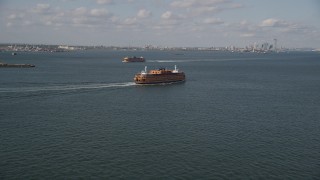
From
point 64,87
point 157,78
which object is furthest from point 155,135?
point 157,78

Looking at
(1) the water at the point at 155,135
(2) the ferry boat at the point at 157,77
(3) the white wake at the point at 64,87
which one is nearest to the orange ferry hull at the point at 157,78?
(2) the ferry boat at the point at 157,77

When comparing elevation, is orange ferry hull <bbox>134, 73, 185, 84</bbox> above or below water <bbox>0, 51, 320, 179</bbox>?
above

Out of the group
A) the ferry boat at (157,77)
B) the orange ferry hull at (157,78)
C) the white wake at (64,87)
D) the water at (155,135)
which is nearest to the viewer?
the water at (155,135)

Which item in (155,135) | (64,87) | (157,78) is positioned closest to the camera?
(155,135)

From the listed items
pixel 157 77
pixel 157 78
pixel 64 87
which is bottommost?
pixel 64 87

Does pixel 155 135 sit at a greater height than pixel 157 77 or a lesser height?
lesser

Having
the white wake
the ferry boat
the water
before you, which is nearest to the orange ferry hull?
the ferry boat

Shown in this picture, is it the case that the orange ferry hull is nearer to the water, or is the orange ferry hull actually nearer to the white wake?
the white wake

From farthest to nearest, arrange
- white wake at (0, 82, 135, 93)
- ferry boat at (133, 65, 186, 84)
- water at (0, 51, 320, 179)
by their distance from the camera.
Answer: ferry boat at (133, 65, 186, 84) → white wake at (0, 82, 135, 93) → water at (0, 51, 320, 179)

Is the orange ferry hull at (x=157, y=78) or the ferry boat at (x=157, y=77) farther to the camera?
the ferry boat at (x=157, y=77)

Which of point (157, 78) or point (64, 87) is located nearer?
point (64, 87)

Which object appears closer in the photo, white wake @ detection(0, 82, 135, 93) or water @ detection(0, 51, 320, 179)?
water @ detection(0, 51, 320, 179)

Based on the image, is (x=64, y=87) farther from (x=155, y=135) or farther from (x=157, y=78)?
(x=155, y=135)

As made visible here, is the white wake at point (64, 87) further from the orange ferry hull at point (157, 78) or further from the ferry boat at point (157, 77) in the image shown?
the ferry boat at point (157, 77)
